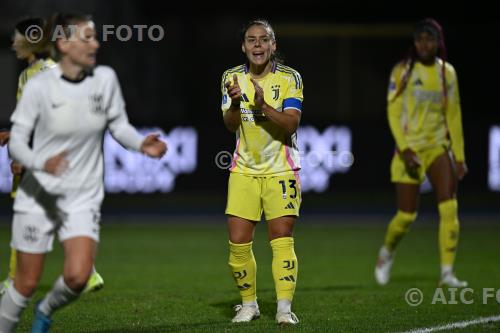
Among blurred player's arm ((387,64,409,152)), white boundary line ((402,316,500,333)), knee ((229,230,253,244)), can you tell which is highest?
blurred player's arm ((387,64,409,152))

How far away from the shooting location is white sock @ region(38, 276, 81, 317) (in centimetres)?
635

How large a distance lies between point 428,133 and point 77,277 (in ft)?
16.9

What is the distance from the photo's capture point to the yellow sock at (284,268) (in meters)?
7.75

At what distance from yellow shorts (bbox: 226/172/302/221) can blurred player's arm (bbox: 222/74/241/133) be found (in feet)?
1.35

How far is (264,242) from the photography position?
15047mm

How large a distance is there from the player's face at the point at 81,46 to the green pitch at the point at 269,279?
2.11 meters

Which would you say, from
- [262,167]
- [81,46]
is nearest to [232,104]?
[262,167]

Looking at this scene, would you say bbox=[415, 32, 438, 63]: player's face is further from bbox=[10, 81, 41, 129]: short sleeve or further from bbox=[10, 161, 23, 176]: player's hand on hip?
bbox=[10, 81, 41, 129]: short sleeve

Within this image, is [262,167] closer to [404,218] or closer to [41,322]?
[41,322]

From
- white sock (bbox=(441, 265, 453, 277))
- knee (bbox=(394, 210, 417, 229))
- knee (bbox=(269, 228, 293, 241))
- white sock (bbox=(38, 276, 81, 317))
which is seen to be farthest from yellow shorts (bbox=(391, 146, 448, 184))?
white sock (bbox=(38, 276, 81, 317))

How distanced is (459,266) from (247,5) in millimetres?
11612

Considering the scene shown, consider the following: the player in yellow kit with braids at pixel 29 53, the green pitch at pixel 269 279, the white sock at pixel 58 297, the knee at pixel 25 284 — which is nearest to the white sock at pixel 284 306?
the green pitch at pixel 269 279

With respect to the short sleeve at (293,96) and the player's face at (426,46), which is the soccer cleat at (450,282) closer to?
the player's face at (426,46)

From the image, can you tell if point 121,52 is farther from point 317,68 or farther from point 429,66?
point 429,66
